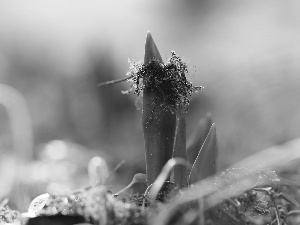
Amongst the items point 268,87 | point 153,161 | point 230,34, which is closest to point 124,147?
point 268,87

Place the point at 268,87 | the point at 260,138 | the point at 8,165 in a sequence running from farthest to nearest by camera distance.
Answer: the point at 268,87, the point at 260,138, the point at 8,165

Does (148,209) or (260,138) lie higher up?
(260,138)

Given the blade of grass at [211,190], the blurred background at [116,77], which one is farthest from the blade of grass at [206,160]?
the blurred background at [116,77]

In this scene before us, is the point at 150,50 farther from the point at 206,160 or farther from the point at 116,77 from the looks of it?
the point at 116,77

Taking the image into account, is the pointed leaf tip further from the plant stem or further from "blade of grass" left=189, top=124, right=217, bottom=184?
"blade of grass" left=189, top=124, right=217, bottom=184

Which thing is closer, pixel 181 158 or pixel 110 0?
pixel 181 158

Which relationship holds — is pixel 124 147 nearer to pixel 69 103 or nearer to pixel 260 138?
pixel 260 138

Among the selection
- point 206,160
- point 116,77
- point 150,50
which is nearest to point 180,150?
point 206,160

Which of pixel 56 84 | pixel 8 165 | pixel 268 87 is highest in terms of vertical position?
pixel 56 84

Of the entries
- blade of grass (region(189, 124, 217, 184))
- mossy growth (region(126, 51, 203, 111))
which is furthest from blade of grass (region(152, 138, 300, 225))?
mossy growth (region(126, 51, 203, 111))
